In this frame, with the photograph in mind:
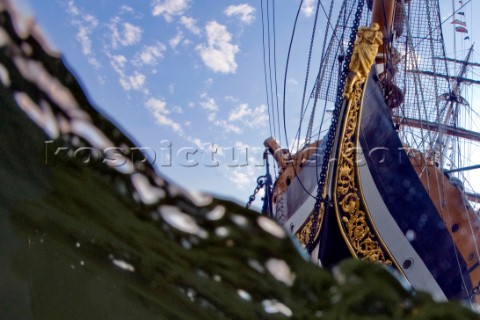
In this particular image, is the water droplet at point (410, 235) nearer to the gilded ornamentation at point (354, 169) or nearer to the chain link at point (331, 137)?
the gilded ornamentation at point (354, 169)

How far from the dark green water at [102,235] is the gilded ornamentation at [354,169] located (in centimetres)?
248

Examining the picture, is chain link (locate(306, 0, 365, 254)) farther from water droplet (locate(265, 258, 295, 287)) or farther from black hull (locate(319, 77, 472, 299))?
water droplet (locate(265, 258, 295, 287))

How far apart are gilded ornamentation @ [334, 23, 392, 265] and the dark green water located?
248 centimetres

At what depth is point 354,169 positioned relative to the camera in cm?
289

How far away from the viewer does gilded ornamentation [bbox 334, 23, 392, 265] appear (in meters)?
2.88

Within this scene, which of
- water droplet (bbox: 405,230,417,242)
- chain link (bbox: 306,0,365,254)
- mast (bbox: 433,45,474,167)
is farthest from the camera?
mast (bbox: 433,45,474,167)

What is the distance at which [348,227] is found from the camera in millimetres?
2893

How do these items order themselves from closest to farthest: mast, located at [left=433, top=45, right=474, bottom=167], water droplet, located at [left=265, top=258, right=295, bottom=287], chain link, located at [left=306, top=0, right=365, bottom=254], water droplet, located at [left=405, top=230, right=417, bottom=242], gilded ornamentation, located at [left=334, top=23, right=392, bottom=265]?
water droplet, located at [left=265, top=258, right=295, bottom=287] → chain link, located at [left=306, top=0, right=365, bottom=254] → gilded ornamentation, located at [left=334, top=23, right=392, bottom=265] → water droplet, located at [left=405, top=230, right=417, bottom=242] → mast, located at [left=433, top=45, right=474, bottom=167]

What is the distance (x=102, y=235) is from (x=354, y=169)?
2.54 metres

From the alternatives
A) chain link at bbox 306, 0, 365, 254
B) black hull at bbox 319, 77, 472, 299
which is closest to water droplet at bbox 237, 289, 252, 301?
chain link at bbox 306, 0, 365, 254

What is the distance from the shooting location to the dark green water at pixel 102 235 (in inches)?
16.5

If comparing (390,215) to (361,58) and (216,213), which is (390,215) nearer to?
(361,58)

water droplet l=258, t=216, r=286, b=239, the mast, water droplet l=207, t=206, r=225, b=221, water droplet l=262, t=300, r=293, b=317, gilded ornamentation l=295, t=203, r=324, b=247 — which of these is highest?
the mast

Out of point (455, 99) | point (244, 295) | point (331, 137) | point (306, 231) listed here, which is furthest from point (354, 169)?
point (455, 99)
